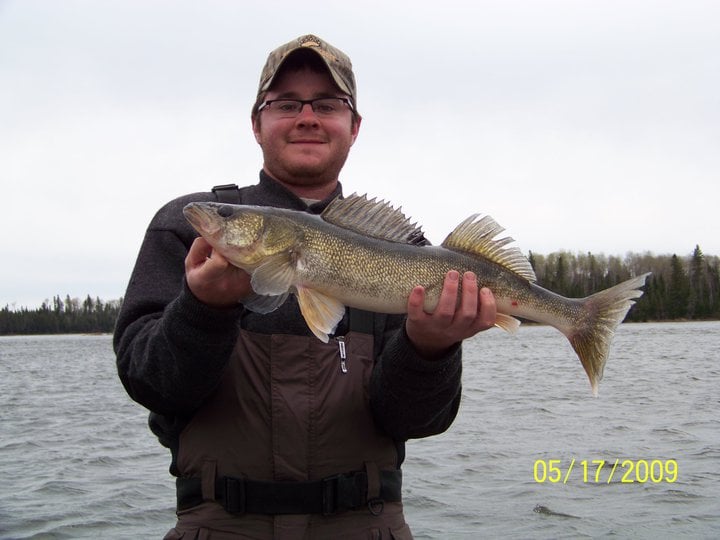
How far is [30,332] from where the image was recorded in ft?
396

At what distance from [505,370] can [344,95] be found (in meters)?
23.4

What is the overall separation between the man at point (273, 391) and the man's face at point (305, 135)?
0.06 meters

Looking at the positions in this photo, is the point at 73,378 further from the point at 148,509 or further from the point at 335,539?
the point at 335,539

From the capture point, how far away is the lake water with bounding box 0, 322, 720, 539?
8.93m

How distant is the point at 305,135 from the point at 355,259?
71 cm

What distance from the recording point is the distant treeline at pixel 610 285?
2992 inches

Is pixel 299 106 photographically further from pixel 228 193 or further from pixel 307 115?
pixel 228 193

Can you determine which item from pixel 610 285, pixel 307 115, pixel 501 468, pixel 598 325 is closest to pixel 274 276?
pixel 307 115

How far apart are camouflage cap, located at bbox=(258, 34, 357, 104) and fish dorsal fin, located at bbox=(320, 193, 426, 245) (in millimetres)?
629

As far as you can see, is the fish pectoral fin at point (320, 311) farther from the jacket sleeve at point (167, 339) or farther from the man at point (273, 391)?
the jacket sleeve at point (167, 339)

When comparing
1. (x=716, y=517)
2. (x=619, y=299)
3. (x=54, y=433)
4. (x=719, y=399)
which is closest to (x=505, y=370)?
(x=719, y=399)
